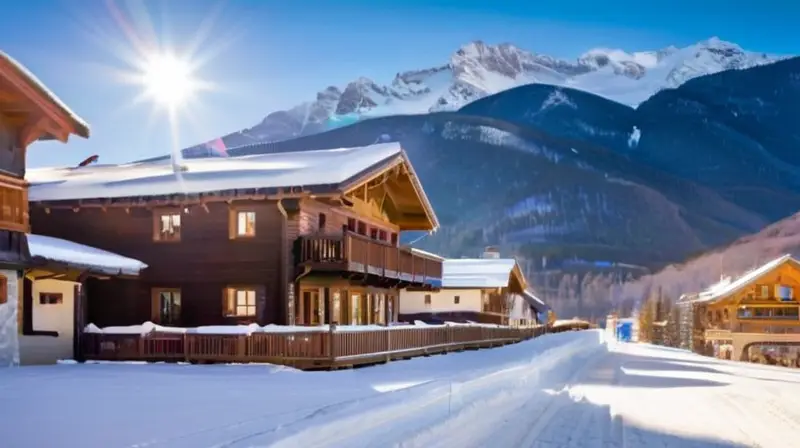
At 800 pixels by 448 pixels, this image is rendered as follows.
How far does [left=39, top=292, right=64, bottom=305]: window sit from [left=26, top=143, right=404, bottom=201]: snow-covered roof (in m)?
4.60

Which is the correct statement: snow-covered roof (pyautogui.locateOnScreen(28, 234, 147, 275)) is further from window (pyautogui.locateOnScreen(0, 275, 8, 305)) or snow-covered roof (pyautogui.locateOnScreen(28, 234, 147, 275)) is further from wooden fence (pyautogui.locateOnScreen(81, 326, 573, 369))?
wooden fence (pyautogui.locateOnScreen(81, 326, 573, 369))

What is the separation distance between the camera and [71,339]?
77.2 ft

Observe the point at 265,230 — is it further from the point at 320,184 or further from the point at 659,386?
the point at 659,386

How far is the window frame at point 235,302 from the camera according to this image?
2683 cm

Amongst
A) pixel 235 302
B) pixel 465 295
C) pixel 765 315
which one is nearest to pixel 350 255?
pixel 235 302

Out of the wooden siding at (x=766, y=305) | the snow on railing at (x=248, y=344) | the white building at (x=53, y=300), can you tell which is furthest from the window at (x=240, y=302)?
the wooden siding at (x=766, y=305)

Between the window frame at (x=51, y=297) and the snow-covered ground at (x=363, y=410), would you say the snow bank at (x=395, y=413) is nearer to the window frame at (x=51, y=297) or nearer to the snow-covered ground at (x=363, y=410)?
the snow-covered ground at (x=363, y=410)

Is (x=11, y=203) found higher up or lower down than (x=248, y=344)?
higher up

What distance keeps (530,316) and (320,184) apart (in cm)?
6053

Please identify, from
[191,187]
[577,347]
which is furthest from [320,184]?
[577,347]

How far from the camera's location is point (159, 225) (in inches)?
1080

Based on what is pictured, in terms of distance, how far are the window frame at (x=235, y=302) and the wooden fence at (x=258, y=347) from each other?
409 centimetres

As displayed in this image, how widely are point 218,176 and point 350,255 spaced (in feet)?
17.7

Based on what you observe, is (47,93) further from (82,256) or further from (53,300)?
(53,300)
